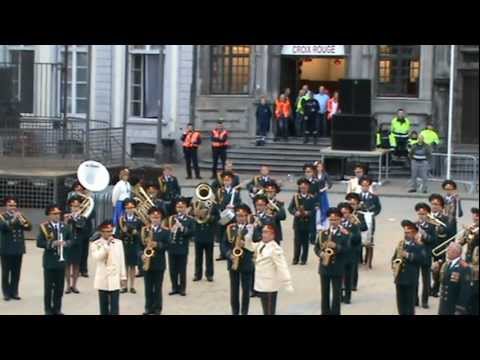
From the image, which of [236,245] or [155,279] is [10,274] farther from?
[236,245]

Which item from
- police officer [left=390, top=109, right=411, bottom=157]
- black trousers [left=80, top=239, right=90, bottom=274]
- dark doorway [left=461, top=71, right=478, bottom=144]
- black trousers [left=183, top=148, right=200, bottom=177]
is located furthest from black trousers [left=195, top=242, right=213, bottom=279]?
dark doorway [left=461, top=71, right=478, bottom=144]

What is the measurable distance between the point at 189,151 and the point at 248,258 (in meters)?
14.7

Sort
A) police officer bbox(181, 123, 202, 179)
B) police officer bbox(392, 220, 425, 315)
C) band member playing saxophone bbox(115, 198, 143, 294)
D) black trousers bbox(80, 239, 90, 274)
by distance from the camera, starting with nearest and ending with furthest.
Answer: police officer bbox(392, 220, 425, 315) < band member playing saxophone bbox(115, 198, 143, 294) < black trousers bbox(80, 239, 90, 274) < police officer bbox(181, 123, 202, 179)

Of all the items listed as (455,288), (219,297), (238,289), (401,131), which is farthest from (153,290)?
(401,131)

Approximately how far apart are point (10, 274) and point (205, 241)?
3153 mm

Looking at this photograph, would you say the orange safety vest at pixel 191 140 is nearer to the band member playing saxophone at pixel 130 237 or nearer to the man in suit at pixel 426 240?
the band member playing saxophone at pixel 130 237

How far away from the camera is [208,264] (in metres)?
19.9

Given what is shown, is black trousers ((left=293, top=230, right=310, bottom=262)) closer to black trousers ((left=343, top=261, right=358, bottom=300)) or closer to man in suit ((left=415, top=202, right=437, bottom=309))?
black trousers ((left=343, top=261, right=358, bottom=300))

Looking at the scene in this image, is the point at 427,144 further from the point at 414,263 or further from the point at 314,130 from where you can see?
the point at 414,263

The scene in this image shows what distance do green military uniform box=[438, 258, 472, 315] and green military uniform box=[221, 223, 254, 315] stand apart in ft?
11.0

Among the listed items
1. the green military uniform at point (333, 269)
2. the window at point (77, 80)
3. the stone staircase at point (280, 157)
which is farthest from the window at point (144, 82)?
the green military uniform at point (333, 269)

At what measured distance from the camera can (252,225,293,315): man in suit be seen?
16.3 meters

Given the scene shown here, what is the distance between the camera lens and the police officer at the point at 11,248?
18453 millimetres
